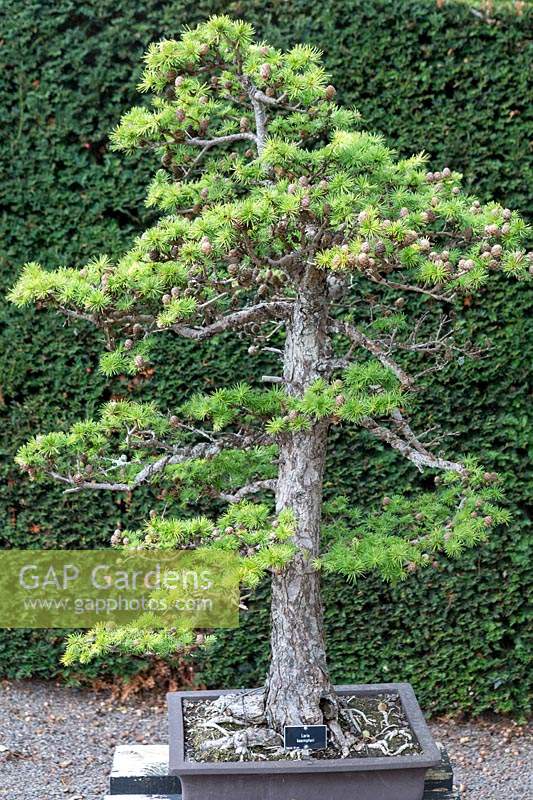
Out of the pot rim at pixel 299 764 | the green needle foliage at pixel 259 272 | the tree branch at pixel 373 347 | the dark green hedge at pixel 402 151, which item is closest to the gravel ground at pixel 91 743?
the dark green hedge at pixel 402 151

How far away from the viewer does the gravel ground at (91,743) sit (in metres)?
3.43

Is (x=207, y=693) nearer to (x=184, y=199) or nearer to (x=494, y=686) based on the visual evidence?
(x=184, y=199)

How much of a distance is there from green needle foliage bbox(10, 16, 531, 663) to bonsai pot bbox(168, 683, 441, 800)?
294 millimetres

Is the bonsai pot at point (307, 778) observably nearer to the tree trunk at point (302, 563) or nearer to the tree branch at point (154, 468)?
the tree trunk at point (302, 563)

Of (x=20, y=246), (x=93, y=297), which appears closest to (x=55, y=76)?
(x=20, y=246)

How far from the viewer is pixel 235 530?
6.83 ft

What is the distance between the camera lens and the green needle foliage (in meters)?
1.92

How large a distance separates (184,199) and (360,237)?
498 millimetres

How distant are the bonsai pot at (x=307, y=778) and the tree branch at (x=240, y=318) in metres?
0.93

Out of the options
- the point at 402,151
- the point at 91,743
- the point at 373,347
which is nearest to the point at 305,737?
the point at 373,347

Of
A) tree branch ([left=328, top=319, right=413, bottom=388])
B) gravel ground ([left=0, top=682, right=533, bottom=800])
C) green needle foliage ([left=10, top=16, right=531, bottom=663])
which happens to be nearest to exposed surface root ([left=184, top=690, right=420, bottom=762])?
green needle foliage ([left=10, top=16, right=531, bottom=663])

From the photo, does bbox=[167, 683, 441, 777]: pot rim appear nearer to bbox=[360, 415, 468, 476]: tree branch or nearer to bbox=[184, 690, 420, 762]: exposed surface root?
bbox=[184, 690, 420, 762]: exposed surface root

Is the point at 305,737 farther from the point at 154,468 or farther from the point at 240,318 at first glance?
the point at 240,318

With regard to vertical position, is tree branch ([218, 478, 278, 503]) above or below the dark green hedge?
below
